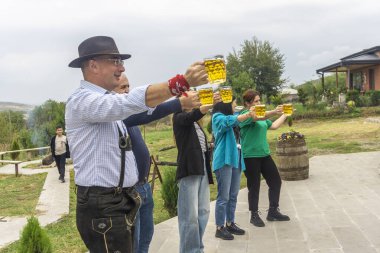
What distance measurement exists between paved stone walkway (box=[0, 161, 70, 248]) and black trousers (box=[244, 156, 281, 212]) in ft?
9.25

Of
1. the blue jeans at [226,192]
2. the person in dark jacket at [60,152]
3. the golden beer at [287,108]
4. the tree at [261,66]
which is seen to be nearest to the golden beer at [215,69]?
the blue jeans at [226,192]

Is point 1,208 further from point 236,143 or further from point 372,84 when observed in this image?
point 372,84

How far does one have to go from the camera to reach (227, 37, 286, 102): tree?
44906 mm

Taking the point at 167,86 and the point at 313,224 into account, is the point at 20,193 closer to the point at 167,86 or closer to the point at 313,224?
the point at 313,224

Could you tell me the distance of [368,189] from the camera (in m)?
7.60

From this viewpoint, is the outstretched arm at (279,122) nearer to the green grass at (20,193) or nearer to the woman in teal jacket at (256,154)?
the woman in teal jacket at (256,154)

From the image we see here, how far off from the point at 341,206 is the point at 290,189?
4.67 feet

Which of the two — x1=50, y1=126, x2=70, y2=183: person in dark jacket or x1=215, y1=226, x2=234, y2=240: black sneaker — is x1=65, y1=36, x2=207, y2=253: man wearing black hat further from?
x1=50, y1=126, x2=70, y2=183: person in dark jacket

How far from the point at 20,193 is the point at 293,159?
6926 millimetres

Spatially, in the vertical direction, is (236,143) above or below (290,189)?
above

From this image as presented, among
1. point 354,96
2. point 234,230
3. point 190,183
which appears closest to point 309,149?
point 234,230

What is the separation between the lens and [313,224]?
5.63 meters

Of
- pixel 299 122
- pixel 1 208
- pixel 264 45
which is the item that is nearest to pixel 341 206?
pixel 1 208

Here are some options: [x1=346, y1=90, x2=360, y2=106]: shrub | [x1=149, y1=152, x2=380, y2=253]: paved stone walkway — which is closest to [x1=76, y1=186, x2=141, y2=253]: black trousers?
[x1=149, y1=152, x2=380, y2=253]: paved stone walkway
